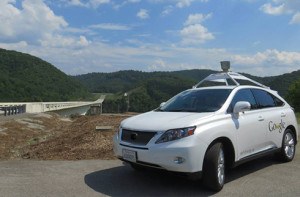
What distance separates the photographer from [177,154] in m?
6.20

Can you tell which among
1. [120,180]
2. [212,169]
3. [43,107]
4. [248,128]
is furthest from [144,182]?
[43,107]

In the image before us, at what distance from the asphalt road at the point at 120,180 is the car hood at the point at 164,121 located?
102 centimetres

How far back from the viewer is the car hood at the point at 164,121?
6.46 metres

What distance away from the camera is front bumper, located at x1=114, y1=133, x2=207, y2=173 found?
6.21m

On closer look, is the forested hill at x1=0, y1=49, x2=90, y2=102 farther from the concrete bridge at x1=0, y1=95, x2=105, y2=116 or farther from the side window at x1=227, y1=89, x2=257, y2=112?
the side window at x1=227, y1=89, x2=257, y2=112

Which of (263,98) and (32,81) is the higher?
(32,81)

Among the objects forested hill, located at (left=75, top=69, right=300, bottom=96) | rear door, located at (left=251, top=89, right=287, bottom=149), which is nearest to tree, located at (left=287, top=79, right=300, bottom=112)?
forested hill, located at (left=75, top=69, right=300, bottom=96)

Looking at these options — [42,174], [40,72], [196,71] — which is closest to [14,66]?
[40,72]

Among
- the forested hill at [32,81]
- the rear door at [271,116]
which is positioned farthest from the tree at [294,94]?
the rear door at [271,116]

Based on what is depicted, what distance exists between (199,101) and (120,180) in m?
2.03

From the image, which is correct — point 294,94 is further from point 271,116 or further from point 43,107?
point 271,116

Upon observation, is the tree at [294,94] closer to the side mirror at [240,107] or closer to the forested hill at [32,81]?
the forested hill at [32,81]

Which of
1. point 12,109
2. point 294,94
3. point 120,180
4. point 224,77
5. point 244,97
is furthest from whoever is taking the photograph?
point 294,94

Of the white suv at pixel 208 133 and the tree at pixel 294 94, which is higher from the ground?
the tree at pixel 294 94
